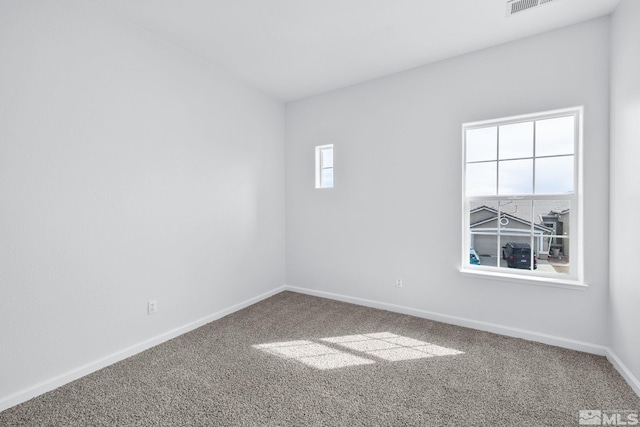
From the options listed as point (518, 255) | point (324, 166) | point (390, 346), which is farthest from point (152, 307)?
point (518, 255)

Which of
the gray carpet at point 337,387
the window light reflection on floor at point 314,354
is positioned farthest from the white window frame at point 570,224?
the window light reflection on floor at point 314,354

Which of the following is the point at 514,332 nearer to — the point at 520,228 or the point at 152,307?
the point at 520,228

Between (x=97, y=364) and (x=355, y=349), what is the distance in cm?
207

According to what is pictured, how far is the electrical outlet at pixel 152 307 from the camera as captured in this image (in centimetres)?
253

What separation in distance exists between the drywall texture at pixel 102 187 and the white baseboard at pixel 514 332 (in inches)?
68.9

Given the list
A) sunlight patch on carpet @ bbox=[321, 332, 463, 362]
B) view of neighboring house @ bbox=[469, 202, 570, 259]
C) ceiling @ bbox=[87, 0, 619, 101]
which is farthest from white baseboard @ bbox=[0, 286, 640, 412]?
ceiling @ bbox=[87, 0, 619, 101]

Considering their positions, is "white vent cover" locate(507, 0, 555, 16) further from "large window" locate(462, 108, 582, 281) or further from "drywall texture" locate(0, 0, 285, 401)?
"drywall texture" locate(0, 0, 285, 401)

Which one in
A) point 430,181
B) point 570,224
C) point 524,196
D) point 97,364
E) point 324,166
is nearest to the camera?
point 97,364

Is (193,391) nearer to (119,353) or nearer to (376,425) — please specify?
(119,353)

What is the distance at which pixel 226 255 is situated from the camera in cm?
330

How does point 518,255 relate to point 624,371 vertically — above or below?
above

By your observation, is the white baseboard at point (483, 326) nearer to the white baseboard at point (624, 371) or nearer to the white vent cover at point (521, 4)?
the white baseboard at point (624, 371)

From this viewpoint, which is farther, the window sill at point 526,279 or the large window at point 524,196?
the large window at point 524,196

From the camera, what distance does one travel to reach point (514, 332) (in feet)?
8.77
